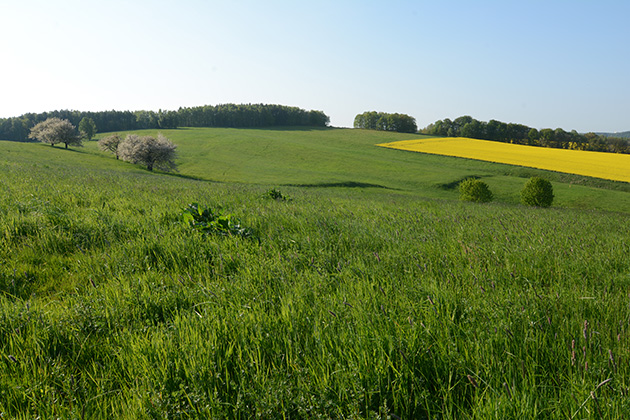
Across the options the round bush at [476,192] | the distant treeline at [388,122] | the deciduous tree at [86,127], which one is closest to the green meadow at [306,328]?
the round bush at [476,192]

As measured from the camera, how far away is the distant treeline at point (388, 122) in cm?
13888

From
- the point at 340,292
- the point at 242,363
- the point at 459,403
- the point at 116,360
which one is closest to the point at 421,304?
the point at 340,292

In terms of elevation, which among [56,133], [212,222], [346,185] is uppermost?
[56,133]

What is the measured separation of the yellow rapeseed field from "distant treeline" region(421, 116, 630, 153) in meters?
20.7

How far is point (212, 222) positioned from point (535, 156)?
3477 inches

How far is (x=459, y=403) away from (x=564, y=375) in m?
0.60

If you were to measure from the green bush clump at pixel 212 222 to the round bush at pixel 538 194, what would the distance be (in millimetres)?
43270

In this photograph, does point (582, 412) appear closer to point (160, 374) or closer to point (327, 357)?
point (327, 357)

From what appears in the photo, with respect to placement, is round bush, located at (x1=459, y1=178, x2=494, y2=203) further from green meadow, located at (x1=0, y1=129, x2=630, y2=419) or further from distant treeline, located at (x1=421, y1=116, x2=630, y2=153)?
distant treeline, located at (x1=421, y1=116, x2=630, y2=153)

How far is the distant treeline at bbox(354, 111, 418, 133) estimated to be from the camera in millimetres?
138875

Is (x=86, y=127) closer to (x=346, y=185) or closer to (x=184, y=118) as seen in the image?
(x=184, y=118)

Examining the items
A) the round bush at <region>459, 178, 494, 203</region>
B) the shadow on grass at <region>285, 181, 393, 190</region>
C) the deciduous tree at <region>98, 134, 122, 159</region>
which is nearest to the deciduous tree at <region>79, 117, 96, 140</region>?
the deciduous tree at <region>98, 134, 122, 159</region>

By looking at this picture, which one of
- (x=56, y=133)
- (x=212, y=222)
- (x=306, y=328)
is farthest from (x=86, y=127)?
(x=306, y=328)

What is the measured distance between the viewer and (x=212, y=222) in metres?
5.05
